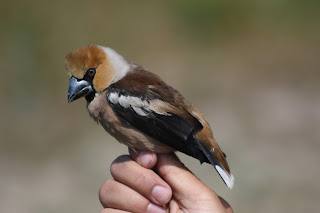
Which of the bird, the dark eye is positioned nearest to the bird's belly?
the bird

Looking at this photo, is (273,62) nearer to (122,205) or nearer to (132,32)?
(132,32)

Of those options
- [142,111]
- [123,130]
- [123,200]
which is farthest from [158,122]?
[123,200]

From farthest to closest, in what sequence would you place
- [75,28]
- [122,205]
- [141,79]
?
[75,28] → [141,79] → [122,205]

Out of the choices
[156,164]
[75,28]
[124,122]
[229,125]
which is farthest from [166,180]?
[75,28]

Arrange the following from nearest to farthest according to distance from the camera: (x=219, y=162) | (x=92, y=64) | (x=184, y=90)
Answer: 1. (x=219, y=162)
2. (x=92, y=64)
3. (x=184, y=90)

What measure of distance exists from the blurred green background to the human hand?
11.6ft

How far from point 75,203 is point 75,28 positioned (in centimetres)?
426

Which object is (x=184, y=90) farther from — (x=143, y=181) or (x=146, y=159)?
(x=143, y=181)

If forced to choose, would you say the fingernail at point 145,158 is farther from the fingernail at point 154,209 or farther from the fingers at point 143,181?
the fingernail at point 154,209

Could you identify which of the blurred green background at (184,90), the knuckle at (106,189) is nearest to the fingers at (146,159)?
the knuckle at (106,189)

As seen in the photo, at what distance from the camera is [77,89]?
3869 millimetres

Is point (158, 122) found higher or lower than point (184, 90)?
lower

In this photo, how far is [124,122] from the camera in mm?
3766

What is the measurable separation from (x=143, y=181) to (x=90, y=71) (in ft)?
3.30
